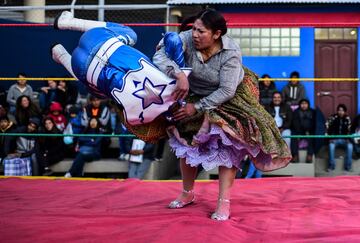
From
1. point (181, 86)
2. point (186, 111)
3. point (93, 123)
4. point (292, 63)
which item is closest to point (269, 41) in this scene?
point (292, 63)

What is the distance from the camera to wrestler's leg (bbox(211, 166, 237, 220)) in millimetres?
2562

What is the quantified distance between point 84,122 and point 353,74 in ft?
11.9

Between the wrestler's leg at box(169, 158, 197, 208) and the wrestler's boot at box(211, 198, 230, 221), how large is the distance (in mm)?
281

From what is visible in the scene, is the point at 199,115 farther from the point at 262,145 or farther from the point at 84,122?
the point at 84,122

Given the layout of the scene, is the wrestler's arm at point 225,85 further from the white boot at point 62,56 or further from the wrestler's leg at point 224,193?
the white boot at point 62,56

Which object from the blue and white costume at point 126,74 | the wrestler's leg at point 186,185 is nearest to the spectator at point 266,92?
the wrestler's leg at point 186,185

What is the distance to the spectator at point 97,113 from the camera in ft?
19.2

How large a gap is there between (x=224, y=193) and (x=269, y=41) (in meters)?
5.28

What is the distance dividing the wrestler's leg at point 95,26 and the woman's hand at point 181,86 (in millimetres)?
373

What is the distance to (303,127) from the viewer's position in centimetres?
616

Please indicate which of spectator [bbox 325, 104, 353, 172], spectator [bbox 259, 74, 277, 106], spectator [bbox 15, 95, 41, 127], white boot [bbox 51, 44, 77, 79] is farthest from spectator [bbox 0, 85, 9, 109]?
white boot [bbox 51, 44, 77, 79]

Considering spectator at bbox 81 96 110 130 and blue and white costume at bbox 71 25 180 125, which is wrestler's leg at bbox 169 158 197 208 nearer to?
blue and white costume at bbox 71 25 180 125

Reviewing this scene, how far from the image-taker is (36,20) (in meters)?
8.02

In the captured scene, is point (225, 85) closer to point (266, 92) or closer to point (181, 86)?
point (181, 86)
